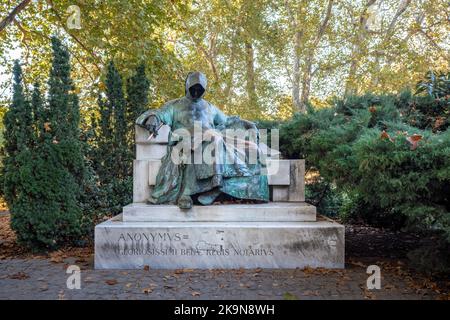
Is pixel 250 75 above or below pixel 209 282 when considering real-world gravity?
above

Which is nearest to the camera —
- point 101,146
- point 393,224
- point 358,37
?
point 101,146

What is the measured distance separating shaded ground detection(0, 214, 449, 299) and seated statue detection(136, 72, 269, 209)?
991 millimetres

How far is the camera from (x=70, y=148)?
18.5 feet

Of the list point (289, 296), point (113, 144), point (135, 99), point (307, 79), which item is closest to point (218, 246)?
point (289, 296)

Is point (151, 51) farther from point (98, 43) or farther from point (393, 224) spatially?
point (393, 224)

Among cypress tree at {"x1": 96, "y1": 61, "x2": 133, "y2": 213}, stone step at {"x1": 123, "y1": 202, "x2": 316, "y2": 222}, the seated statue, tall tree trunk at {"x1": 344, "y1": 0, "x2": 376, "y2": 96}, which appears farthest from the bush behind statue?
tall tree trunk at {"x1": 344, "y1": 0, "x2": 376, "y2": 96}

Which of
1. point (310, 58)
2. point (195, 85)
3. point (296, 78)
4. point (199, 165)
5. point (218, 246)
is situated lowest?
point (218, 246)

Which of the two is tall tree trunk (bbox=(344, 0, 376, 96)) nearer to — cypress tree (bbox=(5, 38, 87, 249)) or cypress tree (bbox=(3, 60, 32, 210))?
cypress tree (bbox=(5, 38, 87, 249))

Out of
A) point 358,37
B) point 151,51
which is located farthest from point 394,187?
point 358,37

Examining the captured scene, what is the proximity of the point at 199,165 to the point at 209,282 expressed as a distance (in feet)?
4.89

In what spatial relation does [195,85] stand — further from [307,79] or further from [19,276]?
[307,79]

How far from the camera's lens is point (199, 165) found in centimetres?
497

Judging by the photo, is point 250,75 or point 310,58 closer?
point 310,58

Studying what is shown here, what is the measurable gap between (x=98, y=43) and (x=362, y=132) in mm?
6487
